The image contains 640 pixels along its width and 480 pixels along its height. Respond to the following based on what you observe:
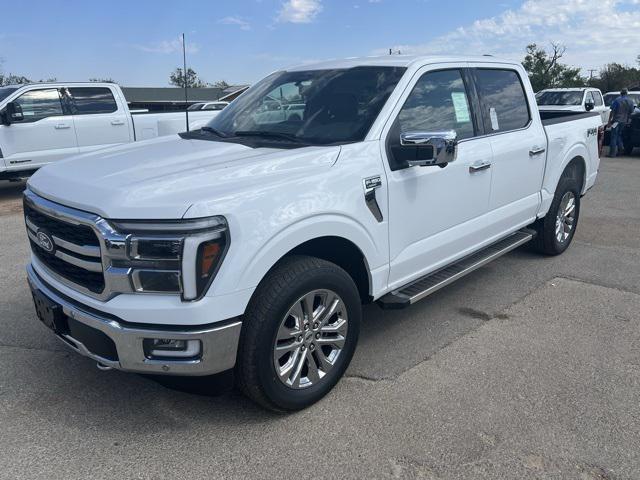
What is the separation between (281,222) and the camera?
273 cm

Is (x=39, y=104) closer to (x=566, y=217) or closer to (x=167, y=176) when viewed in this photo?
(x=167, y=176)

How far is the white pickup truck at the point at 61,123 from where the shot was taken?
376 inches

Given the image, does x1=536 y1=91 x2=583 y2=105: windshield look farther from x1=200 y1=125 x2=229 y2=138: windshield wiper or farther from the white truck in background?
x1=200 y1=125 x2=229 y2=138: windshield wiper

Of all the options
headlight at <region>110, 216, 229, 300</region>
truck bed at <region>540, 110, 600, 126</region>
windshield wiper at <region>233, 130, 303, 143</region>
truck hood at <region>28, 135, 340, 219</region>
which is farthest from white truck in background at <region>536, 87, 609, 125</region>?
headlight at <region>110, 216, 229, 300</region>

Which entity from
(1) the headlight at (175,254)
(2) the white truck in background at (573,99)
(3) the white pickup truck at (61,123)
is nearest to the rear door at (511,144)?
(1) the headlight at (175,254)

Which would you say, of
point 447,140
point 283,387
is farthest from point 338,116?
point 283,387

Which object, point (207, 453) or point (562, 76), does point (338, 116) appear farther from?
point (562, 76)

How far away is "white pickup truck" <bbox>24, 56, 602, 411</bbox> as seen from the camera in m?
2.51

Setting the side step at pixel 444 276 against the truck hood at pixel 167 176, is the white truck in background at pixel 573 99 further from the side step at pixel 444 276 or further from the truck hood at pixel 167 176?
the truck hood at pixel 167 176

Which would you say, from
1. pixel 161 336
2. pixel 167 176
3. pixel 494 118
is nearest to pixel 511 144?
pixel 494 118

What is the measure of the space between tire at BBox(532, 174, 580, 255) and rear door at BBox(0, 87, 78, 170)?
27.6 ft

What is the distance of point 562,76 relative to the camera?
46.7 m

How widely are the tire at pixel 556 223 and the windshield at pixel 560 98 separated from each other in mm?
11857

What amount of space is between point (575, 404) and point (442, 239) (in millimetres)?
1349
